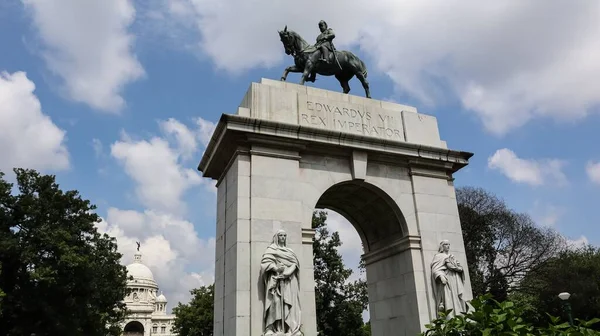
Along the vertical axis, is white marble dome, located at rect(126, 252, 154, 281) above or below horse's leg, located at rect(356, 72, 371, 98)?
above

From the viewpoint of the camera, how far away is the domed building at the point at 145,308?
10850 cm

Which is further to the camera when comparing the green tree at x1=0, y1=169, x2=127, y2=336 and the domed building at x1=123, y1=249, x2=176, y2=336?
the domed building at x1=123, y1=249, x2=176, y2=336

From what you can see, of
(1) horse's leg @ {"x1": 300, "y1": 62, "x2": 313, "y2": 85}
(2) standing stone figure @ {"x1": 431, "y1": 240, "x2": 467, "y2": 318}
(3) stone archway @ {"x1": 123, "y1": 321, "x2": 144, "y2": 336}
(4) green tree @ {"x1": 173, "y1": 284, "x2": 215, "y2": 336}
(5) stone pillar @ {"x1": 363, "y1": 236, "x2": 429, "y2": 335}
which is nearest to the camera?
(2) standing stone figure @ {"x1": 431, "y1": 240, "x2": 467, "y2": 318}

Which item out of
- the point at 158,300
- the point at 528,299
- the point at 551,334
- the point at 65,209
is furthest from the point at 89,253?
the point at 158,300

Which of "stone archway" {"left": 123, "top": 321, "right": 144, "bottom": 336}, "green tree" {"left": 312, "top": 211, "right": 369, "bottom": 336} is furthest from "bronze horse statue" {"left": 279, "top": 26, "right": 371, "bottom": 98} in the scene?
"stone archway" {"left": 123, "top": 321, "right": 144, "bottom": 336}

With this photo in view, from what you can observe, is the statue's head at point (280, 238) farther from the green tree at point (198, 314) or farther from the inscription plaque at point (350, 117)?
the green tree at point (198, 314)

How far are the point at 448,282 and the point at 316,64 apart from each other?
744 centimetres

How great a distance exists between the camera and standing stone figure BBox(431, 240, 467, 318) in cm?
1273

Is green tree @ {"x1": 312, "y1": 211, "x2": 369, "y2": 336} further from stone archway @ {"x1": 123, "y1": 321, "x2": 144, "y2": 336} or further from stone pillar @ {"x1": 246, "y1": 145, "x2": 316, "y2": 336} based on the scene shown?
stone archway @ {"x1": 123, "y1": 321, "x2": 144, "y2": 336}

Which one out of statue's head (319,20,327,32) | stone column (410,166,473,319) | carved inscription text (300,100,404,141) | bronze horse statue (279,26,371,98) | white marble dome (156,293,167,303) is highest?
white marble dome (156,293,167,303)

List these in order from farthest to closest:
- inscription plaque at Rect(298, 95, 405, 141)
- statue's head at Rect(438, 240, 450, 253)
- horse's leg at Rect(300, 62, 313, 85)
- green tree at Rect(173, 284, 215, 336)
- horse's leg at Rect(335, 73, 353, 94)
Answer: green tree at Rect(173, 284, 215, 336) < horse's leg at Rect(335, 73, 353, 94) < horse's leg at Rect(300, 62, 313, 85) < inscription plaque at Rect(298, 95, 405, 141) < statue's head at Rect(438, 240, 450, 253)

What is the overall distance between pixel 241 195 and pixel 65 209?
89.7 feet

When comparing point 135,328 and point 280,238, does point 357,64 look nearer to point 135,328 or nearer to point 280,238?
point 280,238

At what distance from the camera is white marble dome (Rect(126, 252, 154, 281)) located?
383 feet
